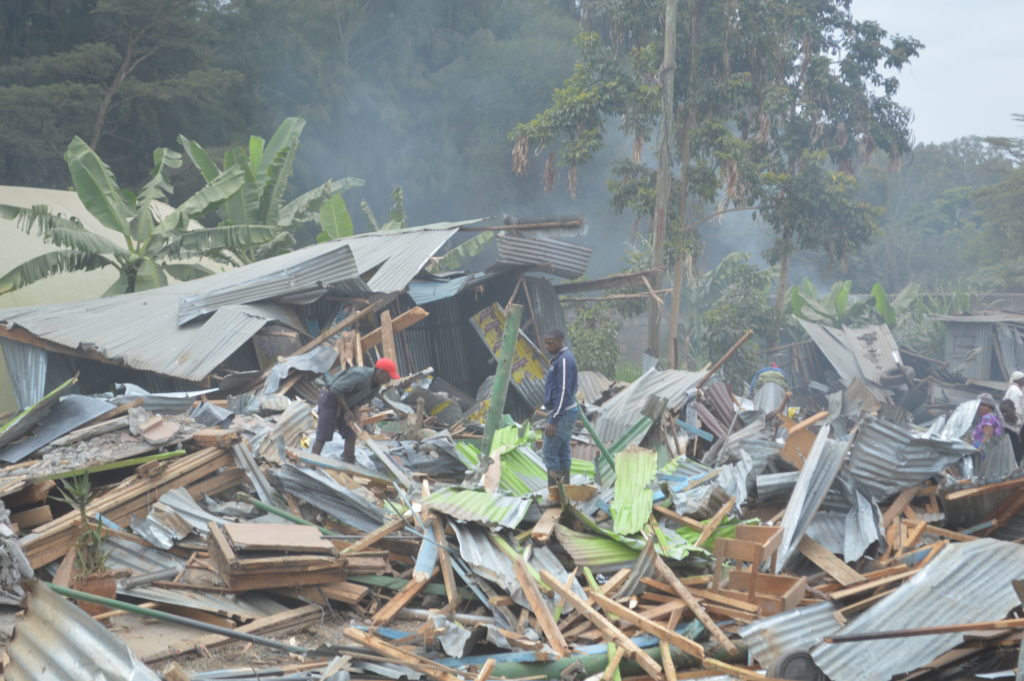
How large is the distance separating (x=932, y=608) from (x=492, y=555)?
2.83 metres

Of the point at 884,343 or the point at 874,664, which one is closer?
the point at 874,664

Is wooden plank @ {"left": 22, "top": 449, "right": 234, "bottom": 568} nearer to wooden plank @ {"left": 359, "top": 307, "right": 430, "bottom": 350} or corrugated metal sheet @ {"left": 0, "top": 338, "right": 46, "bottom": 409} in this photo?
wooden plank @ {"left": 359, "top": 307, "right": 430, "bottom": 350}

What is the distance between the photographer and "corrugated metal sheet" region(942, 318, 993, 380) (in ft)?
75.5

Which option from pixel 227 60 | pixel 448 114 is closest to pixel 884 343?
pixel 448 114

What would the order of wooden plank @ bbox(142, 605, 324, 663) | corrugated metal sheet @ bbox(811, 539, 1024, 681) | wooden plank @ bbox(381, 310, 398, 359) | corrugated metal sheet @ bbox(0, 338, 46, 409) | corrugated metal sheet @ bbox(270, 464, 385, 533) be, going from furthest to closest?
corrugated metal sheet @ bbox(0, 338, 46, 409), wooden plank @ bbox(381, 310, 398, 359), corrugated metal sheet @ bbox(270, 464, 385, 533), wooden plank @ bbox(142, 605, 324, 663), corrugated metal sheet @ bbox(811, 539, 1024, 681)

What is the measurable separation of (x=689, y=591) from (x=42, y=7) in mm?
29178

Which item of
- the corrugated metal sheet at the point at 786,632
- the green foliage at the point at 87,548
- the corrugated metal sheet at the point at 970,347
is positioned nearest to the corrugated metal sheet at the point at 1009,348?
the corrugated metal sheet at the point at 970,347

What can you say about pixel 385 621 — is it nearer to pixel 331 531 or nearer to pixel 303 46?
pixel 331 531

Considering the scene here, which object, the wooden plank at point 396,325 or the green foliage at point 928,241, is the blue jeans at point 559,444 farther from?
the green foliage at point 928,241

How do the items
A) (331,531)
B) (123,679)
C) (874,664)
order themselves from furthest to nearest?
(331,531), (874,664), (123,679)

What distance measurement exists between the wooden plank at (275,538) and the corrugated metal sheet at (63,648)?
2.51m

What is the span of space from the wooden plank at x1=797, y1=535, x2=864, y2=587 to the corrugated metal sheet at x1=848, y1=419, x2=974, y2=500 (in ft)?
3.55

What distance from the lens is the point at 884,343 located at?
21.8 metres

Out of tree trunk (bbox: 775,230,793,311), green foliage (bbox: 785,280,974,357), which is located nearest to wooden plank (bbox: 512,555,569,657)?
tree trunk (bbox: 775,230,793,311)
